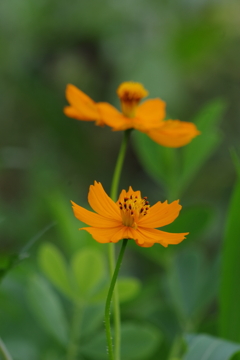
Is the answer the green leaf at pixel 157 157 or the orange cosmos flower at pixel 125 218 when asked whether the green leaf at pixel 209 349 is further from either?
the green leaf at pixel 157 157

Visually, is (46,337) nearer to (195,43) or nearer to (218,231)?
(218,231)

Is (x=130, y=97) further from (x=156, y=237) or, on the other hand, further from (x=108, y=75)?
(x=108, y=75)

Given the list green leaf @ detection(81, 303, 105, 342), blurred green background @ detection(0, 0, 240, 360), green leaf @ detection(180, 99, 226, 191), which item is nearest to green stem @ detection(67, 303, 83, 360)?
green leaf @ detection(81, 303, 105, 342)

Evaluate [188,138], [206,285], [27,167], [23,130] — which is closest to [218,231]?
[27,167]

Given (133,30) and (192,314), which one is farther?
(133,30)

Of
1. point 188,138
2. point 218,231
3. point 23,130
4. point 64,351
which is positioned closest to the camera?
point 188,138

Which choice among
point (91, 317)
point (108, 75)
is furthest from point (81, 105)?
point (108, 75)

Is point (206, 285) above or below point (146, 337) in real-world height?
above
